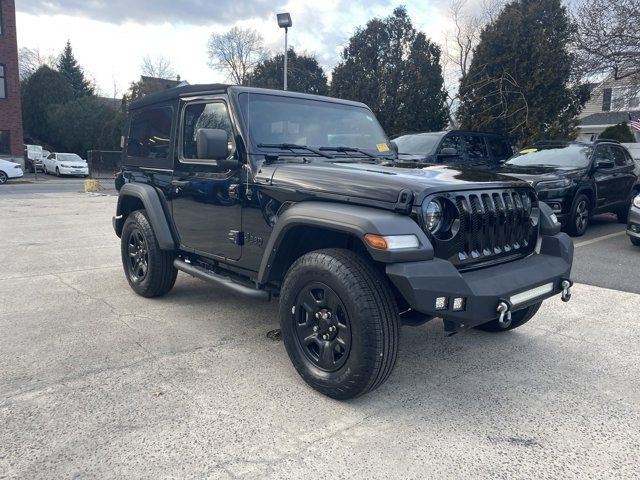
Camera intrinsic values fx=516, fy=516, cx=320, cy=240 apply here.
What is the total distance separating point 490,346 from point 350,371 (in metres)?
1.67

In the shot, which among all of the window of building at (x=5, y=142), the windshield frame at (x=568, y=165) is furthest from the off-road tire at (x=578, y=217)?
the window of building at (x=5, y=142)

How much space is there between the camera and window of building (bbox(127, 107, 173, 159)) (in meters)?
4.75

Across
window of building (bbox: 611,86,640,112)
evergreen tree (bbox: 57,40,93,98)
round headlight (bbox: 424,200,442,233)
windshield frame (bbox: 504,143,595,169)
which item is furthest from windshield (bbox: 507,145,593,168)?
evergreen tree (bbox: 57,40,93,98)

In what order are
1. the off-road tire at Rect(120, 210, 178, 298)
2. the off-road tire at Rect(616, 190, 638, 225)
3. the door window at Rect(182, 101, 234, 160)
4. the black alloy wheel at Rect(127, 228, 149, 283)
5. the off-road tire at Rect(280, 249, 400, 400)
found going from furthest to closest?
the off-road tire at Rect(616, 190, 638, 225) → the black alloy wheel at Rect(127, 228, 149, 283) → the off-road tire at Rect(120, 210, 178, 298) → the door window at Rect(182, 101, 234, 160) → the off-road tire at Rect(280, 249, 400, 400)

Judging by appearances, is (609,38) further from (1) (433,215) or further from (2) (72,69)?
(2) (72,69)

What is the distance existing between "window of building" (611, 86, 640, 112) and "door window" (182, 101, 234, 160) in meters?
13.5

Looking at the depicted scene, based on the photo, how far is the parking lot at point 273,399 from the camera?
101 inches

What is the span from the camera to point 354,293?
287 centimetres

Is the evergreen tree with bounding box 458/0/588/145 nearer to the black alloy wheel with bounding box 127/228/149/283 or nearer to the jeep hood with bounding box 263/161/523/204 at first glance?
the jeep hood with bounding box 263/161/523/204

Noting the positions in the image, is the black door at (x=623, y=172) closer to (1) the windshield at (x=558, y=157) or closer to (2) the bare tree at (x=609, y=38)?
(1) the windshield at (x=558, y=157)

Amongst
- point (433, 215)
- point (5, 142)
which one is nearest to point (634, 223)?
point (433, 215)

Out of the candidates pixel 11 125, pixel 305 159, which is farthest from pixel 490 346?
pixel 11 125

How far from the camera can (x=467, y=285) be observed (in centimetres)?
285

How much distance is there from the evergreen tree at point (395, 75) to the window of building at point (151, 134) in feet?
43.9
